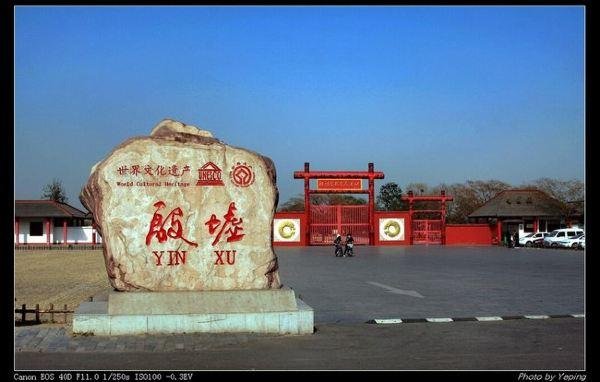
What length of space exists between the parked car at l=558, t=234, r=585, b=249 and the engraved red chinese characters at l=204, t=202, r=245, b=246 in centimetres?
3948

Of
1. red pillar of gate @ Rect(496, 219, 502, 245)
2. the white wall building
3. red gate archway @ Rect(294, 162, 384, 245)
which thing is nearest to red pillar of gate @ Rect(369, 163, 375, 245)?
red gate archway @ Rect(294, 162, 384, 245)

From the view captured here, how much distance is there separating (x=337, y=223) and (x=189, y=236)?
3739cm

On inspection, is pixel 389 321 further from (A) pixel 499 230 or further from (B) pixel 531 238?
(A) pixel 499 230

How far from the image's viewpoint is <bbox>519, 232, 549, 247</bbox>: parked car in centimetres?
5059

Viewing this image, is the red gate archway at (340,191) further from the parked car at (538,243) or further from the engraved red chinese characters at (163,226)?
the engraved red chinese characters at (163,226)

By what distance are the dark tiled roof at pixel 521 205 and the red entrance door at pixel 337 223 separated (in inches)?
466

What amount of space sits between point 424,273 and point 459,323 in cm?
1194

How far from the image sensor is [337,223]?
154ft

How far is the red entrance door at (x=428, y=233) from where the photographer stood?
165 feet

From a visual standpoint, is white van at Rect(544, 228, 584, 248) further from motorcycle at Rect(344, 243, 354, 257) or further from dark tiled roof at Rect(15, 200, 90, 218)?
dark tiled roof at Rect(15, 200, 90, 218)

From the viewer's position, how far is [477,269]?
24.6 meters

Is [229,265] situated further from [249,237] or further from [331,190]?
[331,190]

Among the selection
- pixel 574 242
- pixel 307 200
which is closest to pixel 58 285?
pixel 307 200
